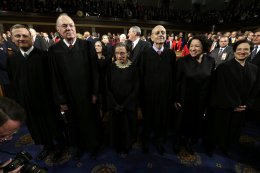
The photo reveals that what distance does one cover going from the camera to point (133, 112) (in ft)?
8.47

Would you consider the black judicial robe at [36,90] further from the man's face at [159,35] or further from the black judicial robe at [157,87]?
the man's face at [159,35]

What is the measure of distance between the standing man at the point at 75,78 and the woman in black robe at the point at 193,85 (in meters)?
1.37

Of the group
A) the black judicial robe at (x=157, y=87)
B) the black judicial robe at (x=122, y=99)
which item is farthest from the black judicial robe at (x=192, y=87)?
the black judicial robe at (x=122, y=99)

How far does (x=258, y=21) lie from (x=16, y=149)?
15.9m

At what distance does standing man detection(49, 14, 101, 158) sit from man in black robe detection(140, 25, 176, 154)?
83 cm

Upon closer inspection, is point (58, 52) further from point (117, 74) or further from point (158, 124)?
point (158, 124)

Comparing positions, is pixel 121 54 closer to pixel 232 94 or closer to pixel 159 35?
pixel 159 35

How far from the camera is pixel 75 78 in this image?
235cm

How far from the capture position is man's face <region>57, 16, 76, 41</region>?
7.02 ft

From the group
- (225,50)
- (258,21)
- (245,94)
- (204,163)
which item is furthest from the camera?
(258,21)

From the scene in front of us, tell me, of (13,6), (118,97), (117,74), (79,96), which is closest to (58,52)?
(79,96)

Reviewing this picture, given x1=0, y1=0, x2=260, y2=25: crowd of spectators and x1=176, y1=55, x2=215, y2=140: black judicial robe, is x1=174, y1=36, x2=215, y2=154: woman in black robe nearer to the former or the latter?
x1=176, y1=55, x2=215, y2=140: black judicial robe

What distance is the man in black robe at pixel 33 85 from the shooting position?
7.50 feet

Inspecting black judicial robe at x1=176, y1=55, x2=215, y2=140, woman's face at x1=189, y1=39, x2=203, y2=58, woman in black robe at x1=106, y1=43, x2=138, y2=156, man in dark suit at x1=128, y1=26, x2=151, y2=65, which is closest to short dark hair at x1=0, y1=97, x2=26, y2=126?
woman in black robe at x1=106, y1=43, x2=138, y2=156
